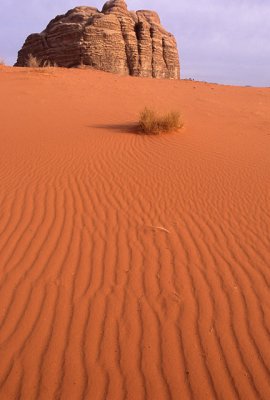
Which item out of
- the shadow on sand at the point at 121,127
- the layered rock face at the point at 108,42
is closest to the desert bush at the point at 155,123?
the shadow on sand at the point at 121,127

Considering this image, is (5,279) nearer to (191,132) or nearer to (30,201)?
(30,201)

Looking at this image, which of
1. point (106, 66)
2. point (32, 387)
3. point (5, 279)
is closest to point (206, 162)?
point (5, 279)

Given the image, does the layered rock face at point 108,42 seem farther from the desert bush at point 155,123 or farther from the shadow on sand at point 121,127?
the desert bush at point 155,123

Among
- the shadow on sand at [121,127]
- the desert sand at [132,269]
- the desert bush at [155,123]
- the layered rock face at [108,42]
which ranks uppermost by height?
the layered rock face at [108,42]

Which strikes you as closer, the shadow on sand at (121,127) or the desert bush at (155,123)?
the desert bush at (155,123)

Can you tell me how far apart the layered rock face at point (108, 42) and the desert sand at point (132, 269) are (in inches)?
690

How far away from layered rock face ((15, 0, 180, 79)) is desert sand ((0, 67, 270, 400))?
17525 mm

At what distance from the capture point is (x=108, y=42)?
24281 mm

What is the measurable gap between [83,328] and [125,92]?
14.1 meters

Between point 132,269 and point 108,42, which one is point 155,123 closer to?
point 132,269

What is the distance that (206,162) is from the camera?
7.44 meters

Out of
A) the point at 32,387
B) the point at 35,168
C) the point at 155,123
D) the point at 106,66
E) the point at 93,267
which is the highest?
the point at 106,66

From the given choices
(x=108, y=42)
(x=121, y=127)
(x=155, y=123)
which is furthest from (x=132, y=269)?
(x=108, y=42)

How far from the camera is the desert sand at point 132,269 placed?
8.42 feet
